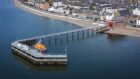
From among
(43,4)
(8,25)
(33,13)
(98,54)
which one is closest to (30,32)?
(8,25)

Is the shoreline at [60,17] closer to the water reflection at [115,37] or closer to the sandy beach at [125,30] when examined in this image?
the sandy beach at [125,30]

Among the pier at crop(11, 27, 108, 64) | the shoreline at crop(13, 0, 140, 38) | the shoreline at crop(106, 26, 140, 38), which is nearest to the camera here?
the pier at crop(11, 27, 108, 64)

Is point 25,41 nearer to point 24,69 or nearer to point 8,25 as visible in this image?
point 24,69

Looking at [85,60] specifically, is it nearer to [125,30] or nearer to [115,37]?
[115,37]

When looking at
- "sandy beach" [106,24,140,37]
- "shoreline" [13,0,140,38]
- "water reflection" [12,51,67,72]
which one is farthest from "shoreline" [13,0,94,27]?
"water reflection" [12,51,67,72]

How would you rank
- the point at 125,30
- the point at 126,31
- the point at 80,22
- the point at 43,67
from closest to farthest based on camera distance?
1. the point at 43,67
2. the point at 126,31
3. the point at 125,30
4. the point at 80,22

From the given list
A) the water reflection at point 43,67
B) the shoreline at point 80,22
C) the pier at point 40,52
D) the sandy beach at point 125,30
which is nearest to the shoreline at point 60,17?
the shoreline at point 80,22

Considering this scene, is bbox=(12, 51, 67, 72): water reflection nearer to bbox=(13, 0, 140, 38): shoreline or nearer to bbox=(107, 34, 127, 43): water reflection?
bbox=(107, 34, 127, 43): water reflection

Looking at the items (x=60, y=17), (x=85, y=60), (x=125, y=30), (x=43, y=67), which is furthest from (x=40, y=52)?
(x=60, y=17)

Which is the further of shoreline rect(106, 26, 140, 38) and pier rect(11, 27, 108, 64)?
shoreline rect(106, 26, 140, 38)
